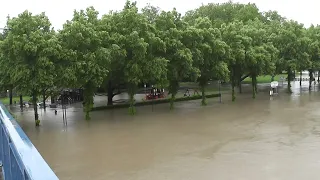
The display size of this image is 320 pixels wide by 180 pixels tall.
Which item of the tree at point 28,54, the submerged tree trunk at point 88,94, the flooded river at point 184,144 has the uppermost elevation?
the tree at point 28,54

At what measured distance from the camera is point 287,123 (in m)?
18.5

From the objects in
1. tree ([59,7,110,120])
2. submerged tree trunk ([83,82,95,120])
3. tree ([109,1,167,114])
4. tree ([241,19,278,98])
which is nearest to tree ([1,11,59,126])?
tree ([59,7,110,120])

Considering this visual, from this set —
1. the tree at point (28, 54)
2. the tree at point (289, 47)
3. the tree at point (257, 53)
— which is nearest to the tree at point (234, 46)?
the tree at point (257, 53)

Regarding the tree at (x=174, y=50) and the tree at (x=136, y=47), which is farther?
the tree at (x=174, y=50)

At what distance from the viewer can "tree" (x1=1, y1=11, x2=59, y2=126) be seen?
1670 cm

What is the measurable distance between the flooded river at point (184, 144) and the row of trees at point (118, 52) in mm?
2207

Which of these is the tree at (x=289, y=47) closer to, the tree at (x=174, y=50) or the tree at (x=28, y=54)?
the tree at (x=174, y=50)

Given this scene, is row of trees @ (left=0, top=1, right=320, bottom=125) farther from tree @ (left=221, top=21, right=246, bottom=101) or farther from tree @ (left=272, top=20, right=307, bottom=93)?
tree @ (left=272, top=20, right=307, bottom=93)

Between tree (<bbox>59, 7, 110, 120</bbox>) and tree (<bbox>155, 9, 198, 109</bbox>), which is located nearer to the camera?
tree (<bbox>59, 7, 110, 120</bbox>)

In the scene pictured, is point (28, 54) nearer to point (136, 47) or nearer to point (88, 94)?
point (88, 94)

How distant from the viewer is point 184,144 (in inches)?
564

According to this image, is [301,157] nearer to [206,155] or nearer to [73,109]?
[206,155]

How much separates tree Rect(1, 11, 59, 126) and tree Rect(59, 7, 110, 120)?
95cm

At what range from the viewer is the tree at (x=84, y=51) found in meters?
18.2
